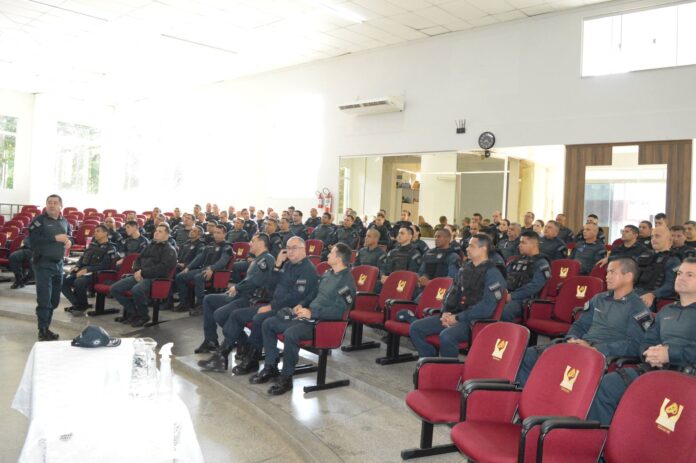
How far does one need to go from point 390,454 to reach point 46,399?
76.7 inches

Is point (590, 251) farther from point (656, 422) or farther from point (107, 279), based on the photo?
point (107, 279)

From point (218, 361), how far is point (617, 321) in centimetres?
334

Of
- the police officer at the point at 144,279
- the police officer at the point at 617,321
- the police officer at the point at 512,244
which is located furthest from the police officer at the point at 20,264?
the police officer at the point at 617,321

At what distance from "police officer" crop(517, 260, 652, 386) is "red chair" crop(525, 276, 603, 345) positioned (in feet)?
3.72

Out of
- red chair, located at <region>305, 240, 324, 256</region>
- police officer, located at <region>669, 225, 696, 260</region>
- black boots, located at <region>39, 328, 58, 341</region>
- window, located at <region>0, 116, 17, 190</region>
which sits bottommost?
black boots, located at <region>39, 328, 58, 341</region>

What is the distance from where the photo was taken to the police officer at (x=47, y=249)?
217 inches

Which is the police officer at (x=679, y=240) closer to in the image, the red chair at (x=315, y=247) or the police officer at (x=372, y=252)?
the police officer at (x=372, y=252)

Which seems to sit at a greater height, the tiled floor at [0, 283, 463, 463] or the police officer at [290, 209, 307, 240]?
the police officer at [290, 209, 307, 240]

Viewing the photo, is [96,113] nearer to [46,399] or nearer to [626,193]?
[626,193]

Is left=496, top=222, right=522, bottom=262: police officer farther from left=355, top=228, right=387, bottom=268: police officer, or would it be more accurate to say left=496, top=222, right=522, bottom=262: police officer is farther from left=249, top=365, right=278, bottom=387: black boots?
left=249, top=365, right=278, bottom=387: black boots

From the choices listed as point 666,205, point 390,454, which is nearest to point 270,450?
point 390,454

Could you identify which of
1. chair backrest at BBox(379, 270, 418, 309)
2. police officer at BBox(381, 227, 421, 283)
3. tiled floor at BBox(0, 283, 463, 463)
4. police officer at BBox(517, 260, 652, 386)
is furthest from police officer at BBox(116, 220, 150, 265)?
police officer at BBox(517, 260, 652, 386)

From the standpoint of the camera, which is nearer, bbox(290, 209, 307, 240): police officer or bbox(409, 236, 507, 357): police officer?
bbox(409, 236, 507, 357): police officer

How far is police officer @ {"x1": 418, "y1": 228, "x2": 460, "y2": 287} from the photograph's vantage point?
587 centimetres
